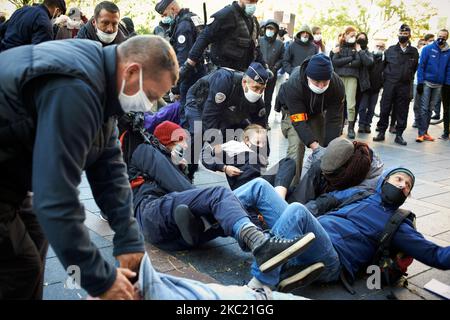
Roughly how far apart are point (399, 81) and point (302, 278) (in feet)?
23.9

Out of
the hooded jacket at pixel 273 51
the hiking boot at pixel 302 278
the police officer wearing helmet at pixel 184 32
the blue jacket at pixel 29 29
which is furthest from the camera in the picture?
the hooded jacket at pixel 273 51

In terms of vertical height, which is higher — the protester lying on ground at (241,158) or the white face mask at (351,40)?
the white face mask at (351,40)

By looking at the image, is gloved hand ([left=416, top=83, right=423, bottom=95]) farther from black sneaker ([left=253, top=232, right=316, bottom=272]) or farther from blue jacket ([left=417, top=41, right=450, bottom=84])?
black sneaker ([left=253, top=232, right=316, bottom=272])

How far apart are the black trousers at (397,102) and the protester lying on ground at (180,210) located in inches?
240

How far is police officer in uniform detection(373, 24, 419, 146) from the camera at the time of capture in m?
9.40

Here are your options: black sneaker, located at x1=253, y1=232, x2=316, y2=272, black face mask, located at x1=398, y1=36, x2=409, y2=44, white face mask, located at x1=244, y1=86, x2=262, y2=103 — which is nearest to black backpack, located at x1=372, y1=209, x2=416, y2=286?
black sneaker, located at x1=253, y1=232, x2=316, y2=272

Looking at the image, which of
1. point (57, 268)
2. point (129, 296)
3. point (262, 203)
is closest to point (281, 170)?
point (262, 203)

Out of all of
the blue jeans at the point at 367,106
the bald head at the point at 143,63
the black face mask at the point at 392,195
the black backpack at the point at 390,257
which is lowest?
the blue jeans at the point at 367,106

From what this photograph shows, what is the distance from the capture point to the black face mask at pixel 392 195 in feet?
11.2

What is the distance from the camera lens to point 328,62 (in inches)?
198

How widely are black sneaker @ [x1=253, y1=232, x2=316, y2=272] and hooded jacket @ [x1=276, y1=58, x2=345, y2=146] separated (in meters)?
2.23

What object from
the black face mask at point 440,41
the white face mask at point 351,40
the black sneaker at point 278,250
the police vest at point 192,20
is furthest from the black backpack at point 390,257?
the black face mask at point 440,41

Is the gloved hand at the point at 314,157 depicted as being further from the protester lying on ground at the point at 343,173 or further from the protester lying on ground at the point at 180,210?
the protester lying on ground at the point at 180,210

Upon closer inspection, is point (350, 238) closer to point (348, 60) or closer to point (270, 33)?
point (348, 60)
